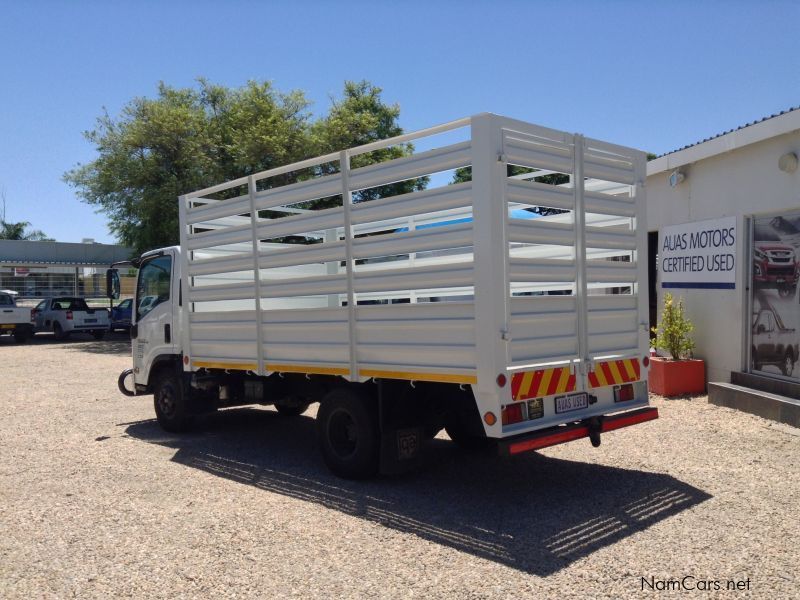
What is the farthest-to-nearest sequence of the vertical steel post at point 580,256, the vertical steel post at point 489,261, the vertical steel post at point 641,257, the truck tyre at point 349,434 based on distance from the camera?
1. the vertical steel post at point 641,257
2. the truck tyre at point 349,434
3. the vertical steel post at point 580,256
4. the vertical steel post at point 489,261

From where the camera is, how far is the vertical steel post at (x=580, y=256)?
5.69 metres

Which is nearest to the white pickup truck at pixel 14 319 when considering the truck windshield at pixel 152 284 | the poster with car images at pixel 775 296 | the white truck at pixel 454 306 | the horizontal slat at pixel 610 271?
the truck windshield at pixel 152 284

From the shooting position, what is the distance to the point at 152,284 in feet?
29.5

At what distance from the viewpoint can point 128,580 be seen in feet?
13.8

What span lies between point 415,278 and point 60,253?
36.3 m

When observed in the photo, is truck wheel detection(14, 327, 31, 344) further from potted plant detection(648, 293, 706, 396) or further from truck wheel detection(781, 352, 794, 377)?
truck wheel detection(781, 352, 794, 377)

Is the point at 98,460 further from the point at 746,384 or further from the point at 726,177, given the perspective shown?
the point at 726,177

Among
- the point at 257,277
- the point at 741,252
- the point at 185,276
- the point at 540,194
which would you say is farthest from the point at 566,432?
the point at 741,252

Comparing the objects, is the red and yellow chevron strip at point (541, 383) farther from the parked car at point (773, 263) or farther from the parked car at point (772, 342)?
the parked car at point (773, 263)

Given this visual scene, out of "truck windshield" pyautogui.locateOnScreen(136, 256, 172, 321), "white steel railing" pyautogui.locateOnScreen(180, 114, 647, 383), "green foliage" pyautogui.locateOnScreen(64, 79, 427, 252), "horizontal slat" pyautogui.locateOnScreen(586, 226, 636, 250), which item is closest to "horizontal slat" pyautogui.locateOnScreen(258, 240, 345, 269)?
A: "white steel railing" pyautogui.locateOnScreen(180, 114, 647, 383)

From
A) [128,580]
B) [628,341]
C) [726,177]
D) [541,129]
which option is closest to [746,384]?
[726,177]

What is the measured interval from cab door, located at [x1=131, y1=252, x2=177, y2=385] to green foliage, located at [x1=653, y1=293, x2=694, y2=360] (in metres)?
6.87

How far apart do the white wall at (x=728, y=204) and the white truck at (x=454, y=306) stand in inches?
139

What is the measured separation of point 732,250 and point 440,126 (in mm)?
6037
